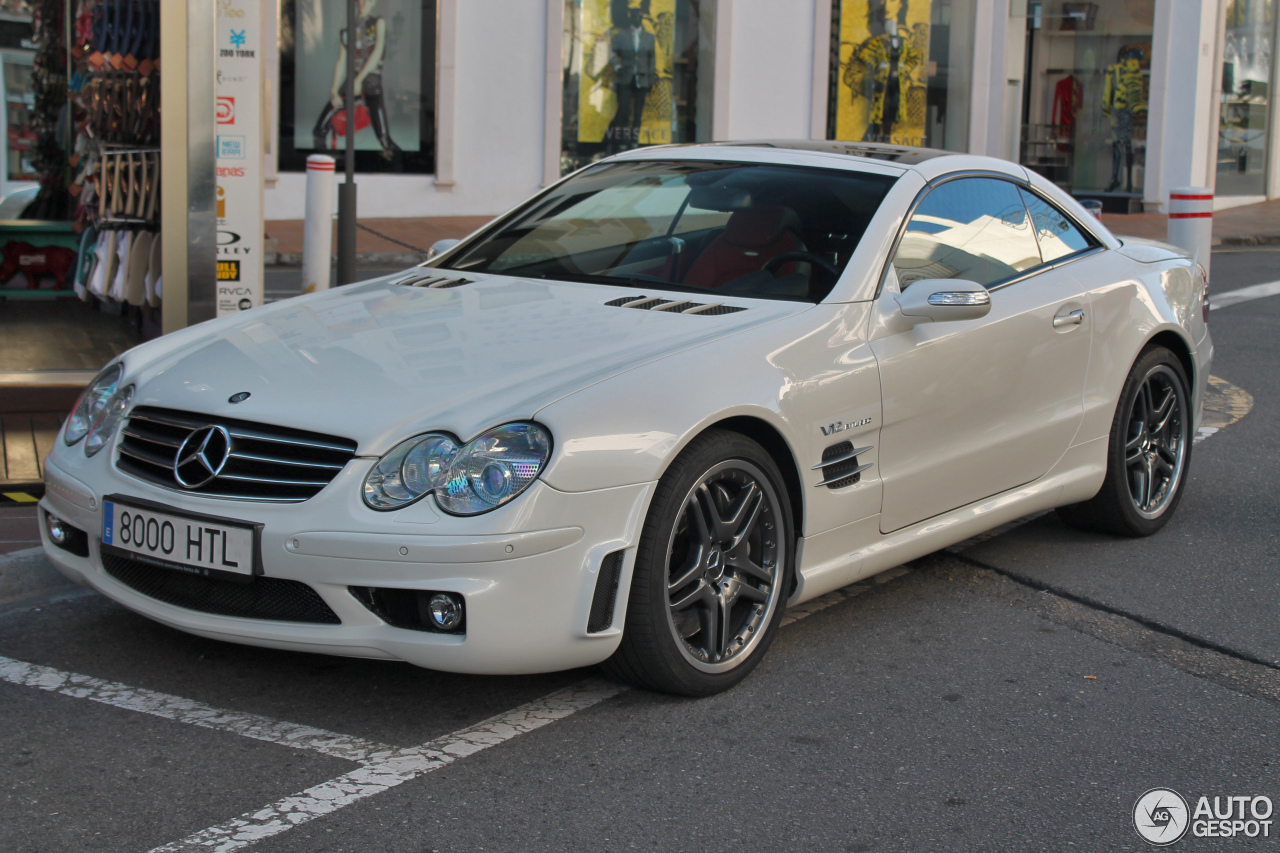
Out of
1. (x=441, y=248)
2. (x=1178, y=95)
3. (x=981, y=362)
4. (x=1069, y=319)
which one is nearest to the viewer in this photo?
(x=981, y=362)

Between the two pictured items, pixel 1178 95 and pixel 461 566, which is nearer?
pixel 461 566

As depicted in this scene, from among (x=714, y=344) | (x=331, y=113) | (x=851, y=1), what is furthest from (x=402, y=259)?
(x=714, y=344)

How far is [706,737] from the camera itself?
11.3 feet

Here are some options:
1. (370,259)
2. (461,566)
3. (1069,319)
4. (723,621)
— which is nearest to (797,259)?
(1069,319)

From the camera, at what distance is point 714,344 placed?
3730mm

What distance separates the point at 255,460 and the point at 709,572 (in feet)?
3.88

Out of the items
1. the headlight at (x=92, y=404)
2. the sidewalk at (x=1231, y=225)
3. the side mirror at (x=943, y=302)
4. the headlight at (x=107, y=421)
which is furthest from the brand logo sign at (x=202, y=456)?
the sidewalk at (x=1231, y=225)

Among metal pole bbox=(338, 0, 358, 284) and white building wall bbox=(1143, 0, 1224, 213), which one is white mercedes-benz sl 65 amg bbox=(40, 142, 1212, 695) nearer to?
metal pole bbox=(338, 0, 358, 284)

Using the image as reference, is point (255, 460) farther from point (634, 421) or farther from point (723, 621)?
point (723, 621)

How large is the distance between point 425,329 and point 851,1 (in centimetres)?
2009

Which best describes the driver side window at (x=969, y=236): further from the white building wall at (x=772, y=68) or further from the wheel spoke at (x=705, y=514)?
the white building wall at (x=772, y=68)

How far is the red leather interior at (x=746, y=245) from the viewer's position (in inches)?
173

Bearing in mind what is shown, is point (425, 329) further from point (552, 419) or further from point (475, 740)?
point (475, 740)

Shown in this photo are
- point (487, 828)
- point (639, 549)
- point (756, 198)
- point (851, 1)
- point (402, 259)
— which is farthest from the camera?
point (851, 1)
